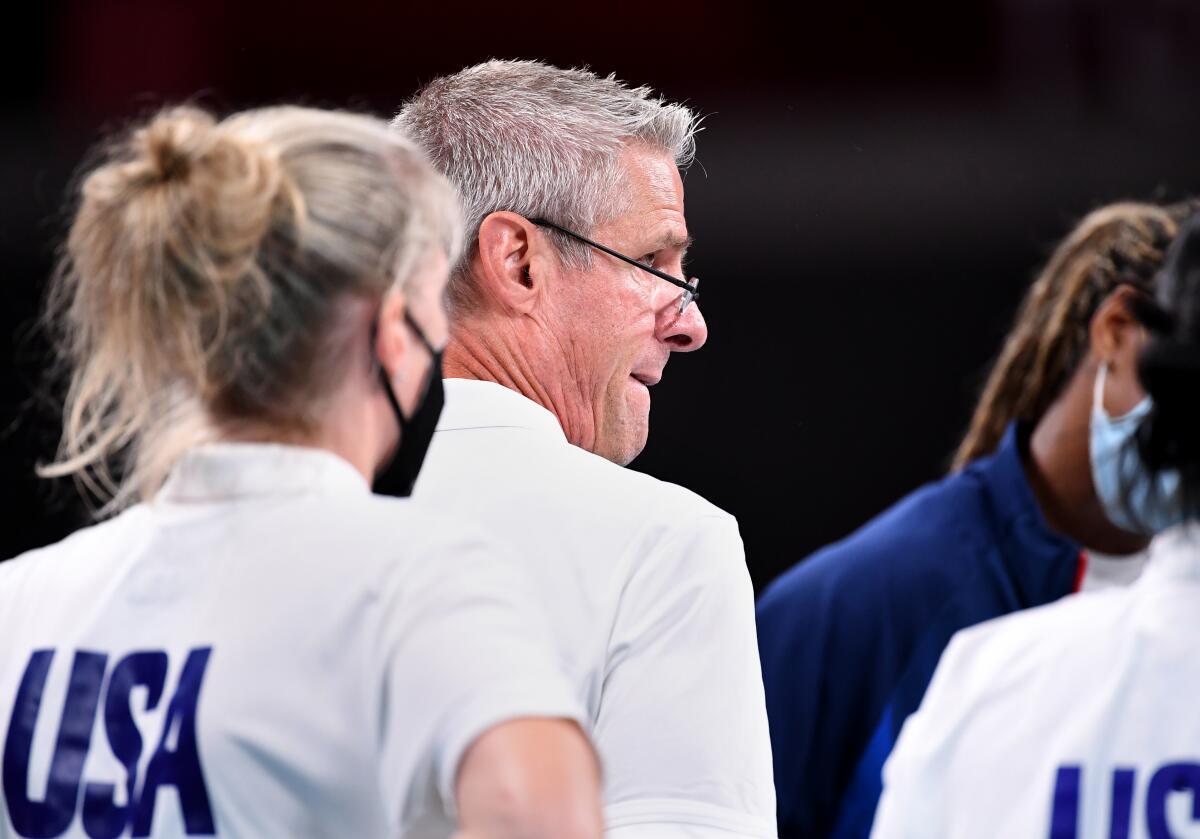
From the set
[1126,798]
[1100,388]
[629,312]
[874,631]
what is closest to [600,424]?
[629,312]

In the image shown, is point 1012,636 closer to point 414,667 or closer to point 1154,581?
point 1154,581

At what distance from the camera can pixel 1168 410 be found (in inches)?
57.1

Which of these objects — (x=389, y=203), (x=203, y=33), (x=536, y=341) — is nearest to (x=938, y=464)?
(x=203, y=33)

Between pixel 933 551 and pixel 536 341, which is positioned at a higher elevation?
pixel 536 341

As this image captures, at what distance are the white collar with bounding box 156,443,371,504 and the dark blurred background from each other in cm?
138

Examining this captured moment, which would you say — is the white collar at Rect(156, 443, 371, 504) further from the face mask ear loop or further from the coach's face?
the face mask ear loop

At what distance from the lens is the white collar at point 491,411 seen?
1271 mm

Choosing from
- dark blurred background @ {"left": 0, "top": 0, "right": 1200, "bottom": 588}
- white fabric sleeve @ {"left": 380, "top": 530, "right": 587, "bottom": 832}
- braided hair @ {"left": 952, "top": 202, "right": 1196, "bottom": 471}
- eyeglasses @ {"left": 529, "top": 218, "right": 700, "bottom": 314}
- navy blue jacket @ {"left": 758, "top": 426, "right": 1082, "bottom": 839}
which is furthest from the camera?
dark blurred background @ {"left": 0, "top": 0, "right": 1200, "bottom": 588}

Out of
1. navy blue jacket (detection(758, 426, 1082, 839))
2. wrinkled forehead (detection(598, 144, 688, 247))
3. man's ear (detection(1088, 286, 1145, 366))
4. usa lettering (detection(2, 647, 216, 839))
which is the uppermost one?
wrinkled forehead (detection(598, 144, 688, 247))

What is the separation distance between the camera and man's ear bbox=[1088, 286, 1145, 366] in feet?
7.35

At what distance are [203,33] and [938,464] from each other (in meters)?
1.59

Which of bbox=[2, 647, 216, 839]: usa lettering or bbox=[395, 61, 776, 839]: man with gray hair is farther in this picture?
bbox=[395, 61, 776, 839]: man with gray hair

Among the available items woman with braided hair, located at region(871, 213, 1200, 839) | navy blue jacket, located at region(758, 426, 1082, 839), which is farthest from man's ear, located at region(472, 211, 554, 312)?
navy blue jacket, located at region(758, 426, 1082, 839)

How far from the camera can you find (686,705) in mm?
1130
